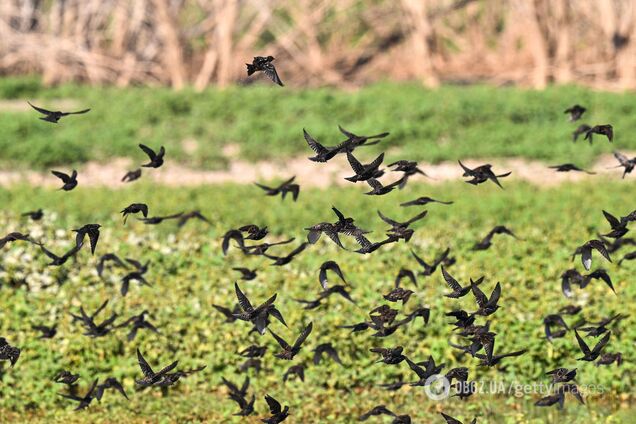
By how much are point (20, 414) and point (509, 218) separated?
551 cm

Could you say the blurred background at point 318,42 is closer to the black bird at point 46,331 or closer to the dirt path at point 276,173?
the dirt path at point 276,173

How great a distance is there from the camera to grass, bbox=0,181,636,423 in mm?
7953

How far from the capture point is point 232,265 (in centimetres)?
974

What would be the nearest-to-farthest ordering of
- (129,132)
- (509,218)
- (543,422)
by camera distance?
(543,422) < (509,218) < (129,132)

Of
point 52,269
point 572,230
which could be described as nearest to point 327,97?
point 572,230

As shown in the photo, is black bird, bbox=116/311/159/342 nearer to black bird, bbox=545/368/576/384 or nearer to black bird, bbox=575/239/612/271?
black bird, bbox=545/368/576/384

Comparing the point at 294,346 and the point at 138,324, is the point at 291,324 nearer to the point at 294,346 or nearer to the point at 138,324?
the point at 138,324

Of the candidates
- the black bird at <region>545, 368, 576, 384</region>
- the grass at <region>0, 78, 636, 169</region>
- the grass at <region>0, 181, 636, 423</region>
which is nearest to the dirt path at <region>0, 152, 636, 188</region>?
the grass at <region>0, 78, 636, 169</region>

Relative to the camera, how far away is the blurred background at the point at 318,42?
18109 millimetres

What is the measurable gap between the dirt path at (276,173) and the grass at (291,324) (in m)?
3.51

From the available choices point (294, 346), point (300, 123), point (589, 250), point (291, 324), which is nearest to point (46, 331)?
point (291, 324)

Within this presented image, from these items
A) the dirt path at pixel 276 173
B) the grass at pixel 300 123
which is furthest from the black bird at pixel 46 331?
the grass at pixel 300 123

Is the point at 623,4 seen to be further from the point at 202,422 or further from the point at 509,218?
the point at 202,422

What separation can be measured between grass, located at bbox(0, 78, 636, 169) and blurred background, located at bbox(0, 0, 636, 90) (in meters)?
1.14
